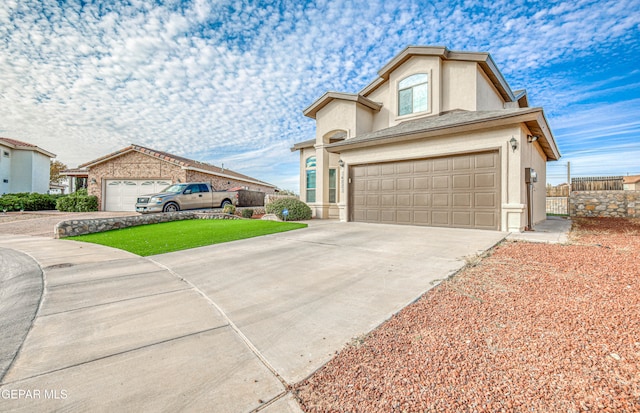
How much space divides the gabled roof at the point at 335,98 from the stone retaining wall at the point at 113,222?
23.5 ft

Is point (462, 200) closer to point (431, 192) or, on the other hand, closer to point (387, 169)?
point (431, 192)

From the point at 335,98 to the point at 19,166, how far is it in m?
31.5

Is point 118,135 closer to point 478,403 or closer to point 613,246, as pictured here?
point 478,403

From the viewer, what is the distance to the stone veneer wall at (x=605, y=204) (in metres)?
13.3

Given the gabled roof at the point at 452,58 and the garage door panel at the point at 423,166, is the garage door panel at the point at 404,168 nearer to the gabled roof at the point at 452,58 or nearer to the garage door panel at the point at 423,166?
the garage door panel at the point at 423,166

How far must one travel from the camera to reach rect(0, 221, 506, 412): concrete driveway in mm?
1772

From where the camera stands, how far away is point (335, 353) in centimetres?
217

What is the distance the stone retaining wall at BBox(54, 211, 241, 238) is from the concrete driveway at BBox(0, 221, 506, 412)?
155 inches

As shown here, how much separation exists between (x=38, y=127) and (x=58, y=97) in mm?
8636

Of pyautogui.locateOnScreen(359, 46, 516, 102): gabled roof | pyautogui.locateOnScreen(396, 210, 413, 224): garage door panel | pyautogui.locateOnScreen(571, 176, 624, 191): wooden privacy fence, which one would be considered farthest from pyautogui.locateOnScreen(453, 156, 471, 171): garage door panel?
pyautogui.locateOnScreen(571, 176, 624, 191): wooden privacy fence

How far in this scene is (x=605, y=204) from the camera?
1405 cm

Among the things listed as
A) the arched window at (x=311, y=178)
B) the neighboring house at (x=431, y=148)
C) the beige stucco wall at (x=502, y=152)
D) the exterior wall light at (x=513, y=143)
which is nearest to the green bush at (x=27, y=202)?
the neighboring house at (x=431, y=148)

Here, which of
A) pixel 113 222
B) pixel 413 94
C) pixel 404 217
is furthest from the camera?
pixel 413 94

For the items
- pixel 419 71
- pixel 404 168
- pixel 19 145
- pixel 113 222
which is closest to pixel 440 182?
pixel 404 168
